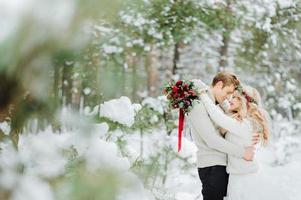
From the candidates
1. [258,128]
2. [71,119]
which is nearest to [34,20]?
[71,119]

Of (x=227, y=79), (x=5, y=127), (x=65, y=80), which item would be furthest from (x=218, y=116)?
(x=5, y=127)

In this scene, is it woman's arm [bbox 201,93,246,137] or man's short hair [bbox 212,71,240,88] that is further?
man's short hair [bbox 212,71,240,88]

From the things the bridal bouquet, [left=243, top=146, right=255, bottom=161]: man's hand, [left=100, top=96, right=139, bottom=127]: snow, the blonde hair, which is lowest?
[left=243, top=146, right=255, bottom=161]: man's hand

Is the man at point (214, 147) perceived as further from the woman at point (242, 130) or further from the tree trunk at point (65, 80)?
the tree trunk at point (65, 80)

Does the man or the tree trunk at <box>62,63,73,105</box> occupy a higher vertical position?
the tree trunk at <box>62,63,73,105</box>

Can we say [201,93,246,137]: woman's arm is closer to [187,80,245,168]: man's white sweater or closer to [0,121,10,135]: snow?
[187,80,245,168]: man's white sweater

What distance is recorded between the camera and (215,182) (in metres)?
3.38

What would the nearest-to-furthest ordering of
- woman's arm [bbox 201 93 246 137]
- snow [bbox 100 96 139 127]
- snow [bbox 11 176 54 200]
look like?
snow [bbox 11 176 54 200]
snow [bbox 100 96 139 127]
woman's arm [bbox 201 93 246 137]

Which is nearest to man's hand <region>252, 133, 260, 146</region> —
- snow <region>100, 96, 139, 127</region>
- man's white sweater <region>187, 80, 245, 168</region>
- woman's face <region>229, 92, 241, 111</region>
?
man's white sweater <region>187, 80, 245, 168</region>

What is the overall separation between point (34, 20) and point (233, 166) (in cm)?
285

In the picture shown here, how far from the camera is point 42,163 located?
737 millimetres

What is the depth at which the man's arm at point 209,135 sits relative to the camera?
3.27 metres

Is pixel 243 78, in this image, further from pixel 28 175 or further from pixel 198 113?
pixel 28 175

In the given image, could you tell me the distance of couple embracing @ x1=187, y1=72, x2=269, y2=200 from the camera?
3295 millimetres
